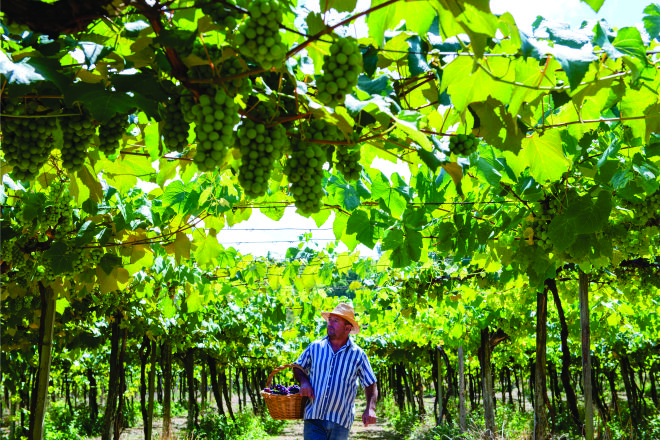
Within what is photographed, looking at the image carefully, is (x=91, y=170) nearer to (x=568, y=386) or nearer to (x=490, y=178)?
(x=490, y=178)

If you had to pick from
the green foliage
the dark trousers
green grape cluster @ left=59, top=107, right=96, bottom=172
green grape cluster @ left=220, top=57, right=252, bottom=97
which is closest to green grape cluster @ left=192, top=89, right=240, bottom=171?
Answer: green grape cluster @ left=220, top=57, right=252, bottom=97

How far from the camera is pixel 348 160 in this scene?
5.14 feet

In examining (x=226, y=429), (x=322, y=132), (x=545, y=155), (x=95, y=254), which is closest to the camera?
(x=322, y=132)

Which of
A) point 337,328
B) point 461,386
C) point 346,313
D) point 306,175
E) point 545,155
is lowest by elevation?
point 461,386

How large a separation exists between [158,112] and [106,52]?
0.65ft

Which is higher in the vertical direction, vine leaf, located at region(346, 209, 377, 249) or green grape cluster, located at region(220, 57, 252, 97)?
green grape cluster, located at region(220, 57, 252, 97)

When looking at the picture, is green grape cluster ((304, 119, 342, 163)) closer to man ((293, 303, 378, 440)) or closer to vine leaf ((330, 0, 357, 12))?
vine leaf ((330, 0, 357, 12))

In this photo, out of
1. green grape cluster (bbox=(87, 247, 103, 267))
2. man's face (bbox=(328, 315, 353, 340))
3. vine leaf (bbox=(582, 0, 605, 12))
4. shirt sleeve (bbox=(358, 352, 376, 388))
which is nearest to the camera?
vine leaf (bbox=(582, 0, 605, 12))

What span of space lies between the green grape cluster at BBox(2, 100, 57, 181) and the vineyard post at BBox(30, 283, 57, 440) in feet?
7.87

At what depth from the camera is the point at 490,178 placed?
218 centimetres

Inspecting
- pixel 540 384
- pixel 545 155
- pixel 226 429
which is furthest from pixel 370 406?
pixel 226 429

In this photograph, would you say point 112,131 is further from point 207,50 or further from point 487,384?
point 487,384

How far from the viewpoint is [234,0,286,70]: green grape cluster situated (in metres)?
→ 1.05

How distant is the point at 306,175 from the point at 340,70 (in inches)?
12.4
